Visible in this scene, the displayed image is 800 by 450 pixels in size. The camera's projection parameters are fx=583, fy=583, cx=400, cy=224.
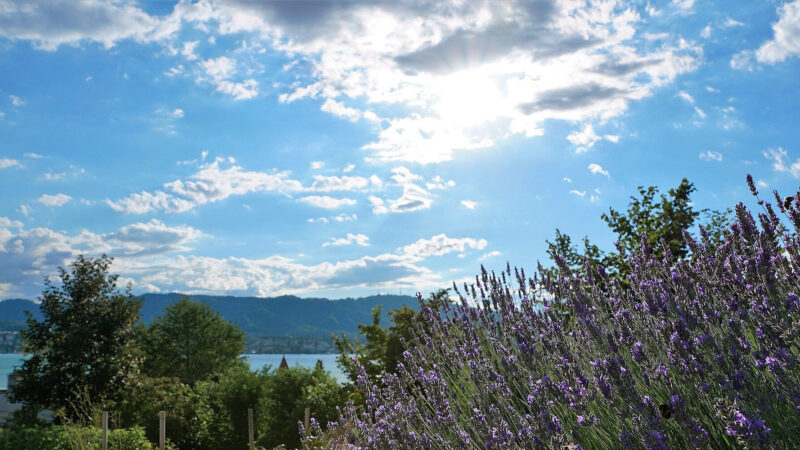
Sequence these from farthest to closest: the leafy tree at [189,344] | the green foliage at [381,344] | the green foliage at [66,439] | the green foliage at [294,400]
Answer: the leafy tree at [189,344] → the green foliage at [294,400] → the green foliage at [66,439] → the green foliage at [381,344]

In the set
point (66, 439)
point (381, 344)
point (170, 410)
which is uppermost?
point (381, 344)

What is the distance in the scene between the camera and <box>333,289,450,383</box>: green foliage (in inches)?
387

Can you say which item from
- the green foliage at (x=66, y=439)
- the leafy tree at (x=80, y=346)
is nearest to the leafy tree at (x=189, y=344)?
the leafy tree at (x=80, y=346)

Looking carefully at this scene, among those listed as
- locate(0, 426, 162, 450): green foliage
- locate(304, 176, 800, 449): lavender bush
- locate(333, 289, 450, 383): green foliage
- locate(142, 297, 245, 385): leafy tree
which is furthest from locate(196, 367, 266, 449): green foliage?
locate(142, 297, 245, 385): leafy tree

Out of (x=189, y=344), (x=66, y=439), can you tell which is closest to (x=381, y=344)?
(x=66, y=439)

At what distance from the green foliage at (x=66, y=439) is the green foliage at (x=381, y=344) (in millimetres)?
4118

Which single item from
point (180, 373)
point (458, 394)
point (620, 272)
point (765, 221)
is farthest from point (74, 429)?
point (180, 373)

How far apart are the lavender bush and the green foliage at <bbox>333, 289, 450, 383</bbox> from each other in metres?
5.36

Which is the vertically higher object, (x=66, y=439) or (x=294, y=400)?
(x=294, y=400)

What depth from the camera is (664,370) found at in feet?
7.73

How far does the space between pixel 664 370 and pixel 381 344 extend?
8.96 m

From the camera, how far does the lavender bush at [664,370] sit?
221 centimetres

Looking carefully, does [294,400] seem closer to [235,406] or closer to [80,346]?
[235,406]

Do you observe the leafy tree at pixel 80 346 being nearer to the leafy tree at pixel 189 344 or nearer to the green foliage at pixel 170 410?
the green foliage at pixel 170 410
